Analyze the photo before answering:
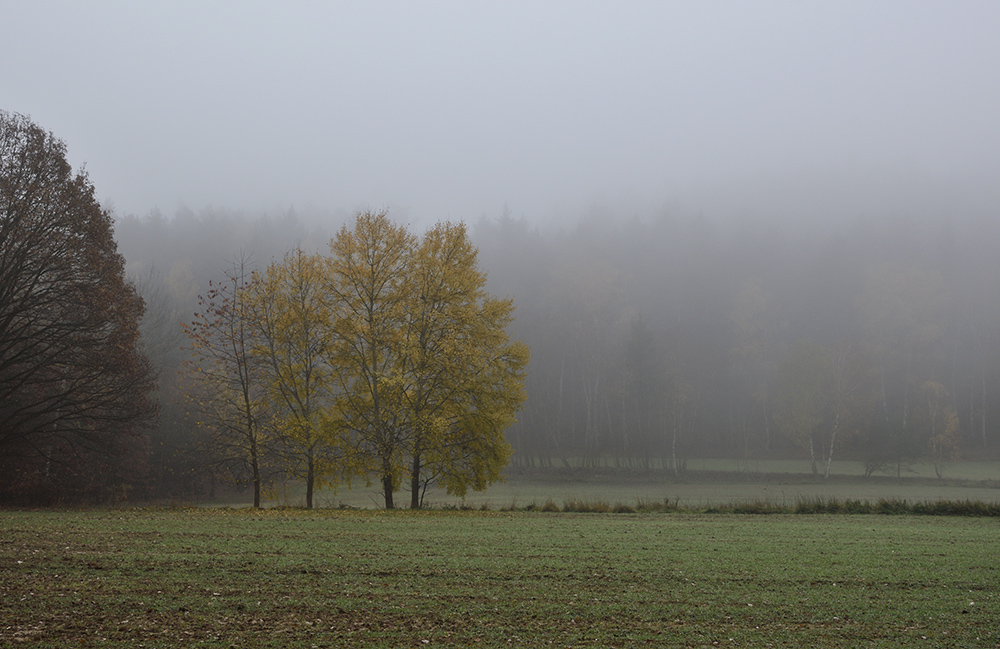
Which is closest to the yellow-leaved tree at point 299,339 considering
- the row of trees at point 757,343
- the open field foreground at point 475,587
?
the open field foreground at point 475,587

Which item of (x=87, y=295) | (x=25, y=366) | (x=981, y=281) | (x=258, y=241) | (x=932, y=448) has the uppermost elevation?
(x=258, y=241)

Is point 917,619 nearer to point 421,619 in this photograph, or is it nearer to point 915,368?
point 421,619

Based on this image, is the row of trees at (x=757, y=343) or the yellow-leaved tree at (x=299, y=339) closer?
the yellow-leaved tree at (x=299, y=339)

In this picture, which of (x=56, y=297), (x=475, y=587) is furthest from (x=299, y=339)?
(x=475, y=587)

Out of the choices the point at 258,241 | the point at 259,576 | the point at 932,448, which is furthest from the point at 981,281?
the point at 259,576

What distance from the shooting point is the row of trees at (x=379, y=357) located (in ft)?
88.3

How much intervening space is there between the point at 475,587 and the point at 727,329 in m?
80.6

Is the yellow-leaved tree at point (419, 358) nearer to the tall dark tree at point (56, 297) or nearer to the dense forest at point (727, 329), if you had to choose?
the tall dark tree at point (56, 297)

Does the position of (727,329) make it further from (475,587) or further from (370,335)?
(475,587)

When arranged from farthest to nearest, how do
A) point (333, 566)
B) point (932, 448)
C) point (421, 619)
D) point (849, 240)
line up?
point (849, 240) → point (932, 448) → point (333, 566) → point (421, 619)

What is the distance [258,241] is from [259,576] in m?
79.6

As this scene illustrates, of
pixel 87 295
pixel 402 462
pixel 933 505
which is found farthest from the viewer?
pixel 402 462

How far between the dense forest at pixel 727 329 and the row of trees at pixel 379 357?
2471 cm

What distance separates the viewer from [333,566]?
441 inches
